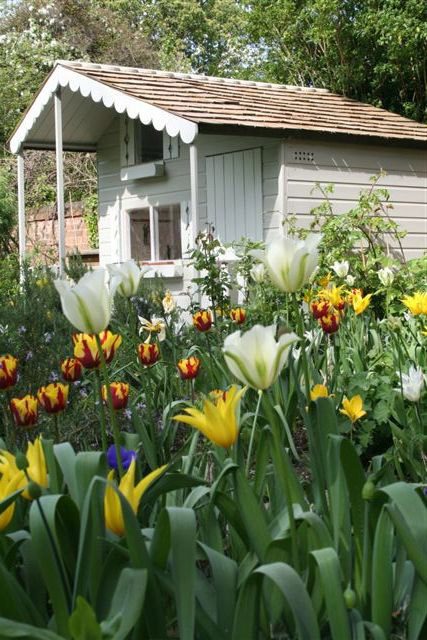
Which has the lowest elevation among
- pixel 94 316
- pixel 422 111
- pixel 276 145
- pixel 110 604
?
pixel 110 604

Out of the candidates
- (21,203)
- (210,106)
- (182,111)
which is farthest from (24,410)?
(21,203)

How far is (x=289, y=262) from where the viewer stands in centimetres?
180

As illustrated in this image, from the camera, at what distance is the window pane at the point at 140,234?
37.4 feet

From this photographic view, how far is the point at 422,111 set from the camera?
550 inches

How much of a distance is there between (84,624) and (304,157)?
8.52 metres

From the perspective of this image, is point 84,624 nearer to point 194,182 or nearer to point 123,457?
point 123,457

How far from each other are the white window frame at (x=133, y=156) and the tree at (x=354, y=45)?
3.92m

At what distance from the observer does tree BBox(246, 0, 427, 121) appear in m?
13.0

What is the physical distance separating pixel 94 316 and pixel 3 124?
65.7ft

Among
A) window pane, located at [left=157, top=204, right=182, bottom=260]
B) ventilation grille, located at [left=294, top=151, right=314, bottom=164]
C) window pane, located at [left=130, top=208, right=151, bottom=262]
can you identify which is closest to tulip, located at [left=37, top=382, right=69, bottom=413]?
ventilation grille, located at [left=294, top=151, right=314, bottom=164]

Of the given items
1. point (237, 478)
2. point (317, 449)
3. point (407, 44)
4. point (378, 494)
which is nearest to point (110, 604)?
point (237, 478)

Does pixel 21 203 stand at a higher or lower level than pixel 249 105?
lower

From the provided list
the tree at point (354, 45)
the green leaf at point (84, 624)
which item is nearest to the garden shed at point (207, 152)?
the tree at point (354, 45)

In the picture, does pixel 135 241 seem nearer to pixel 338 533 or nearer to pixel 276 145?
pixel 276 145
